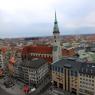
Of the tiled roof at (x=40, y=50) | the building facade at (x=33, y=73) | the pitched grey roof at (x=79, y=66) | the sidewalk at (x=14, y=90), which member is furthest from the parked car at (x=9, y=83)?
the tiled roof at (x=40, y=50)

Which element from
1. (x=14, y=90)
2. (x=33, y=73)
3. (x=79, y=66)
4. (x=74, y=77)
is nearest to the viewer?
(x=74, y=77)

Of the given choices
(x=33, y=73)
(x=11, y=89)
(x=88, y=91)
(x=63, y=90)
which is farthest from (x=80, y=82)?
(x=11, y=89)

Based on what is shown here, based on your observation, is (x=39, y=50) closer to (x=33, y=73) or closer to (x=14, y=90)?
(x=33, y=73)

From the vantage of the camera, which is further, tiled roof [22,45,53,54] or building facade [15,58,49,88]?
tiled roof [22,45,53,54]

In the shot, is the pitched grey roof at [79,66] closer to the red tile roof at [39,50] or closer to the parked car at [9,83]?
the parked car at [9,83]

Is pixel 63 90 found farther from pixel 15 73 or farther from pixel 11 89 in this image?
pixel 15 73

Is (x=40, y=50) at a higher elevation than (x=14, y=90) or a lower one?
higher

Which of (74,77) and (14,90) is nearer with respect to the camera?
(74,77)

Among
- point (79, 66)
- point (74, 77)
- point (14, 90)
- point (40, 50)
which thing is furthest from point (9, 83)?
point (40, 50)

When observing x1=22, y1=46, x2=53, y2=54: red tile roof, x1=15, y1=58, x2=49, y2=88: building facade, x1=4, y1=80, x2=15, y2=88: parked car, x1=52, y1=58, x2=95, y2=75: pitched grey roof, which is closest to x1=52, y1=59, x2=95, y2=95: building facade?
x1=52, y1=58, x2=95, y2=75: pitched grey roof

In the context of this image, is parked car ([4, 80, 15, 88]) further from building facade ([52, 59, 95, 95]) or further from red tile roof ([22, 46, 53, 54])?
red tile roof ([22, 46, 53, 54])

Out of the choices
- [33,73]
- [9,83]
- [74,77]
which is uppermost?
[74,77]
